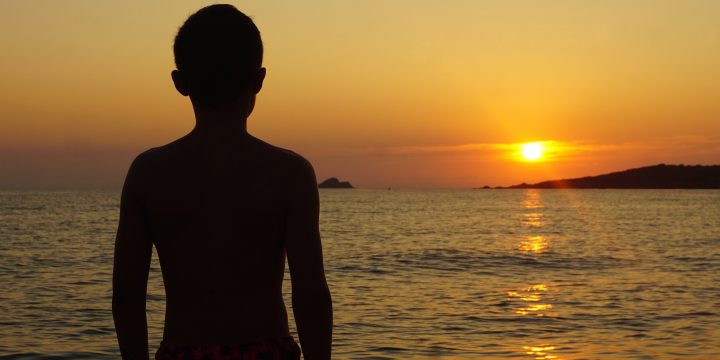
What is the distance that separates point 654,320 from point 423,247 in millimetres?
25588

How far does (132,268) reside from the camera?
253 centimetres

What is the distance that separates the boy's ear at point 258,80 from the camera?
248 centimetres

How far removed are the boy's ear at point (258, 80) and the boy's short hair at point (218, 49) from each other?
0.01 m

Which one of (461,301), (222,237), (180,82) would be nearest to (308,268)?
(222,237)

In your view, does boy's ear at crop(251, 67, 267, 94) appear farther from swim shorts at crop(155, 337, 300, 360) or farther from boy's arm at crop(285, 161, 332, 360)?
swim shorts at crop(155, 337, 300, 360)

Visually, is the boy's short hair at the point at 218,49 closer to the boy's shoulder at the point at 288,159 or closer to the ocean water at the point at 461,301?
the boy's shoulder at the point at 288,159

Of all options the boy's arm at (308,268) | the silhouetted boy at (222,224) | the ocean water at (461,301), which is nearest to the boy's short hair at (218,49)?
the silhouetted boy at (222,224)

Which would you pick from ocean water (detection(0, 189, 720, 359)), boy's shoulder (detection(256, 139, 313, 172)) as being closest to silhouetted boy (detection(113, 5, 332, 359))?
boy's shoulder (detection(256, 139, 313, 172))

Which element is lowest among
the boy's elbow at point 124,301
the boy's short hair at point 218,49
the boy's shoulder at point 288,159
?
the boy's elbow at point 124,301

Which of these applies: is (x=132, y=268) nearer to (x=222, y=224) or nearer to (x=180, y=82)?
(x=222, y=224)

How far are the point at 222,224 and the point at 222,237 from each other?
0.12ft

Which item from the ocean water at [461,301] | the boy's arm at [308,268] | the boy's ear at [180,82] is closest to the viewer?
the boy's arm at [308,268]

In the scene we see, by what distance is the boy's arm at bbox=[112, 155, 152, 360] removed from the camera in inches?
97.2

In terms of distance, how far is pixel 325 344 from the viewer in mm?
2496
